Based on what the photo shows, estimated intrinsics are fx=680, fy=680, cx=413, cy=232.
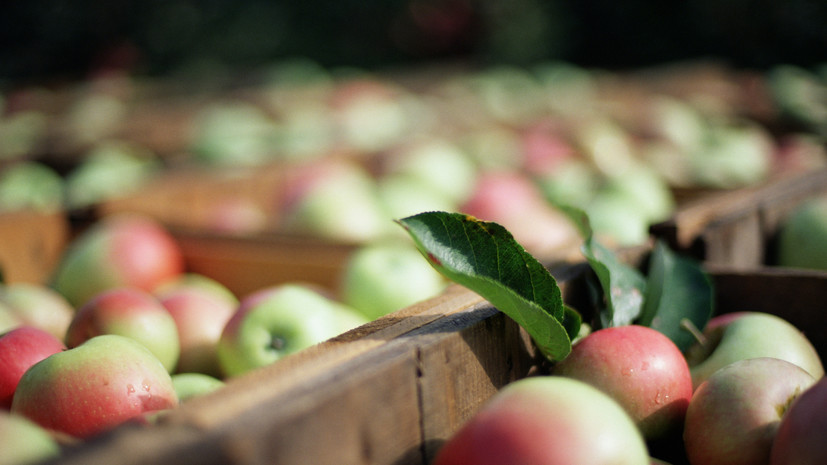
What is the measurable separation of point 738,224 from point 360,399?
2.92 ft

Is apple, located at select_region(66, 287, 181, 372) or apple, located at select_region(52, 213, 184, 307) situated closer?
apple, located at select_region(66, 287, 181, 372)

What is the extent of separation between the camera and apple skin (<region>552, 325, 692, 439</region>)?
2.13ft

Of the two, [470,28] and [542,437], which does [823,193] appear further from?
[470,28]

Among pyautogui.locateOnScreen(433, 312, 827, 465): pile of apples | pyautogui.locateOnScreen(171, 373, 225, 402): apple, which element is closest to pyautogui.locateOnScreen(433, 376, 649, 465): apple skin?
pyautogui.locateOnScreen(433, 312, 827, 465): pile of apples

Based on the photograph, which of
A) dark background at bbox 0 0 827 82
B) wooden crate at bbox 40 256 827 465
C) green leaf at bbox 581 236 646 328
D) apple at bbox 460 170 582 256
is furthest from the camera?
dark background at bbox 0 0 827 82

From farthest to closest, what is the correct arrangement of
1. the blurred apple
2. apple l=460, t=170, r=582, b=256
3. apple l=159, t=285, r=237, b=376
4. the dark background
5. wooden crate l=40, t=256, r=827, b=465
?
the dark background, the blurred apple, apple l=460, t=170, r=582, b=256, apple l=159, t=285, r=237, b=376, wooden crate l=40, t=256, r=827, b=465

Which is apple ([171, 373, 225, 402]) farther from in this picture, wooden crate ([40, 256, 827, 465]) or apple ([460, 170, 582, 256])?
apple ([460, 170, 582, 256])

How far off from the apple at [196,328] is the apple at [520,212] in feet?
1.87

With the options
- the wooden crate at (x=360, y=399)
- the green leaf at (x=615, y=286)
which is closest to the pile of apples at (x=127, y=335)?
the wooden crate at (x=360, y=399)

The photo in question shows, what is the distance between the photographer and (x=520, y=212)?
156 centimetres

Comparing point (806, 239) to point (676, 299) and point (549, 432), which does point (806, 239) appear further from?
point (549, 432)

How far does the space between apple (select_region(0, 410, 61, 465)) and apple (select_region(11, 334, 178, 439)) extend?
0.49ft

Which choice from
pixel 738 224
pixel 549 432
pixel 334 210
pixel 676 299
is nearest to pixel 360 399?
pixel 549 432

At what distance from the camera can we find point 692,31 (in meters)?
5.88
